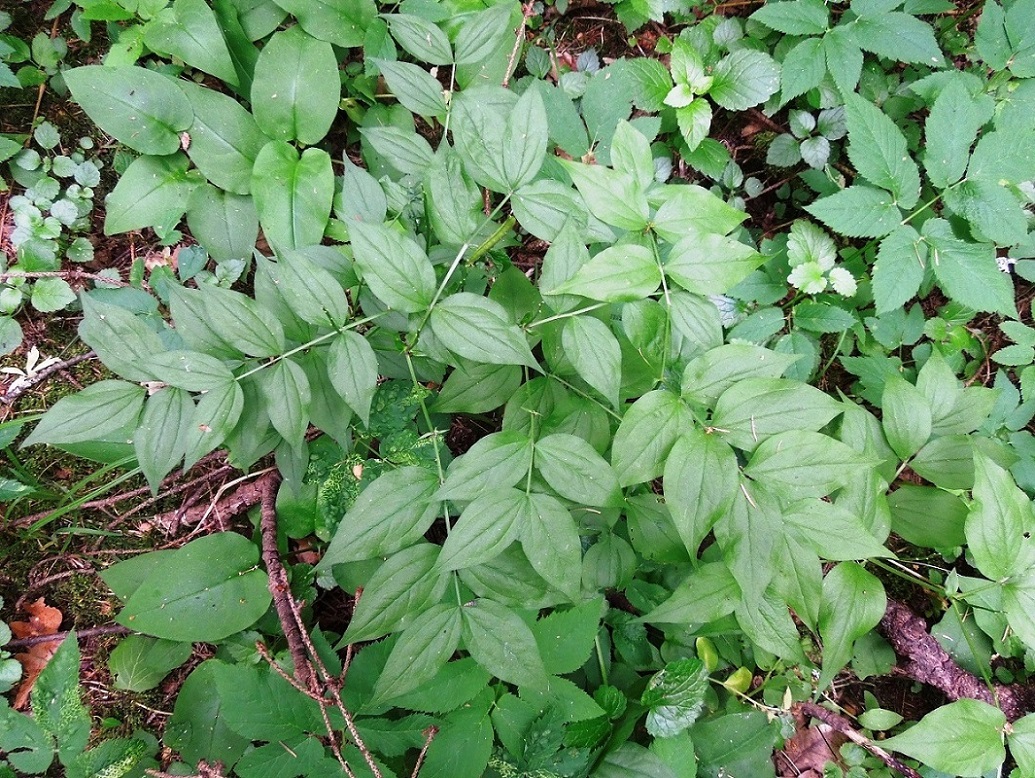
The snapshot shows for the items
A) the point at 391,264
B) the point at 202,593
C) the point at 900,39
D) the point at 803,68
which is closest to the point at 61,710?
the point at 202,593

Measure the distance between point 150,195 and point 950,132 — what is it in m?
2.70

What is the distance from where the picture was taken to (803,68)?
215 cm

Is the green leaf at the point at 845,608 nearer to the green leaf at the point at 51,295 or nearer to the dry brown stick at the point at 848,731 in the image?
the dry brown stick at the point at 848,731

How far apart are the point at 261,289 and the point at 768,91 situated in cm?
187

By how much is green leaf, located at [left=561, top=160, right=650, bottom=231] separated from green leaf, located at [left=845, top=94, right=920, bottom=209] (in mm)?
1085

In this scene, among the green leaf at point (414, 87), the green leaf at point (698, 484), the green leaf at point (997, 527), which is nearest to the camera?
the green leaf at point (698, 484)

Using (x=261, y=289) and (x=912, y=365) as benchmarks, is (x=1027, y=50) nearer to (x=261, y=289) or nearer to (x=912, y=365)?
(x=912, y=365)

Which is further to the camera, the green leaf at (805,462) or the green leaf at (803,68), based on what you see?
the green leaf at (803,68)

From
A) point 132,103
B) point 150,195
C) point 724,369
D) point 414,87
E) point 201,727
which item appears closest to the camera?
point 724,369

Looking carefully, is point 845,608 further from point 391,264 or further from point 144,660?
point 144,660

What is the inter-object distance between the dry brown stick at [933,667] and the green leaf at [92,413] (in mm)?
2445

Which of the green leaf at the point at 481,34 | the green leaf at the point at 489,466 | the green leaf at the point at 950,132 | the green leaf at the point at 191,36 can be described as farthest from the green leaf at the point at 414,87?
the green leaf at the point at 950,132

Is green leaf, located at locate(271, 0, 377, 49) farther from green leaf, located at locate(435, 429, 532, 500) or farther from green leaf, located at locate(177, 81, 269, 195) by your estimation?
green leaf, located at locate(435, 429, 532, 500)

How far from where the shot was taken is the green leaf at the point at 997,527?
160 cm
